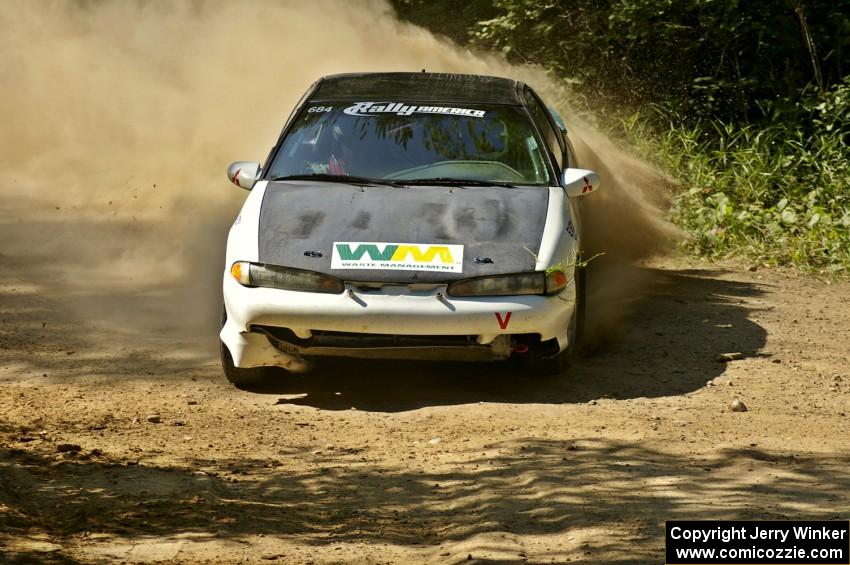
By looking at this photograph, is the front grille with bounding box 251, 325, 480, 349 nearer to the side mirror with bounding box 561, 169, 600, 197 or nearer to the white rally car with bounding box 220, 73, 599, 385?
the white rally car with bounding box 220, 73, 599, 385

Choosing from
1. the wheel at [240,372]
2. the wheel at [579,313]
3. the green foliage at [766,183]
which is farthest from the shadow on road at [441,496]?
the green foliage at [766,183]

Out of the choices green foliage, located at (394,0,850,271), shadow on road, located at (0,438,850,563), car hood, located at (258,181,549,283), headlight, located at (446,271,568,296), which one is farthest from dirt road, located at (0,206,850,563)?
green foliage, located at (394,0,850,271)

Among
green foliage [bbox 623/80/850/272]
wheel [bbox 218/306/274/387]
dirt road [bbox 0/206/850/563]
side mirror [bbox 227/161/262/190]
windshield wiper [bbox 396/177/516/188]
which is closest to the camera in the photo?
dirt road [bbox 0/206/850/563]

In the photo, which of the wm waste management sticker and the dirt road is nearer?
the dirt road

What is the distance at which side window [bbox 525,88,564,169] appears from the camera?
27.0 feet

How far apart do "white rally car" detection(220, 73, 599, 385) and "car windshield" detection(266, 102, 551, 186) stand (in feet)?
0.03

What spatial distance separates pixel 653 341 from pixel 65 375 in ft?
11.9

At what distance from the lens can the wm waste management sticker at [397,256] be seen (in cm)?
681

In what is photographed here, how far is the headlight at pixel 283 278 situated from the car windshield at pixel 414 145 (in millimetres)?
952

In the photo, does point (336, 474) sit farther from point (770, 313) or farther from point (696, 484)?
point (770, 313)

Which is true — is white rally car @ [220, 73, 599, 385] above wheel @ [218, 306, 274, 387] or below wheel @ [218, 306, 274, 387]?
above

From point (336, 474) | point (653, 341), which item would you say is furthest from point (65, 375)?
point (653, 341)

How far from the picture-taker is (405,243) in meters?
6.93

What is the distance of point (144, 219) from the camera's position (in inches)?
462
